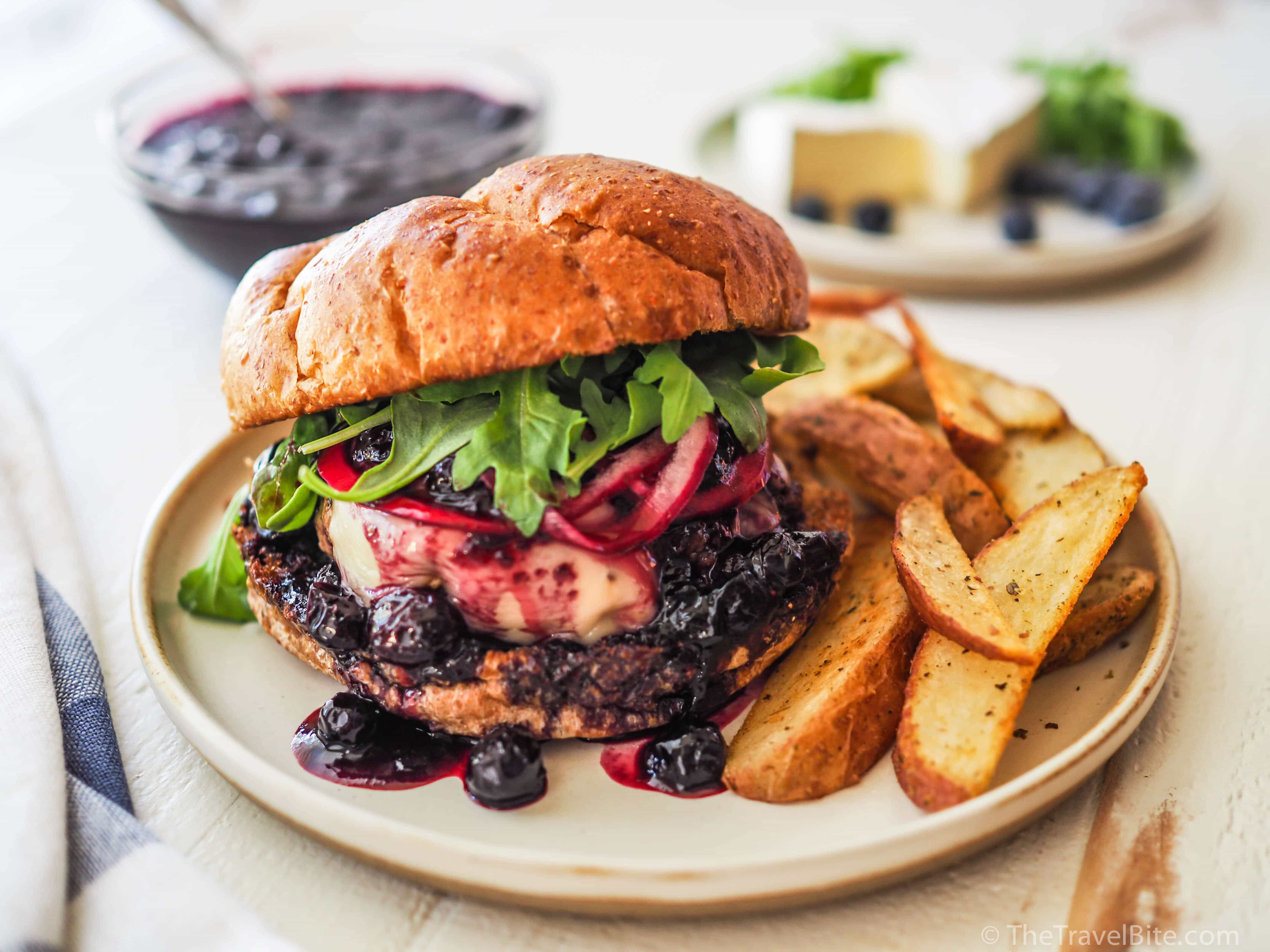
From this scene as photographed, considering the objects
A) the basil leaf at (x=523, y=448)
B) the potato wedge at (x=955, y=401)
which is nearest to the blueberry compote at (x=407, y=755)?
the basil leaf at (x=523, y=448)

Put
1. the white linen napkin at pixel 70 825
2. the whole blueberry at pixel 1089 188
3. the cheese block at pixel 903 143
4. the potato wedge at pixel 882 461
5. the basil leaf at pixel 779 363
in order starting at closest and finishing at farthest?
the white linen napkin at pixel 70 825 → the basil leaf at pixel 779 363 → the potato wedge at pixel 882 461 → the whole blueberry at pixel 1089 188 → the cheese block at pixel 903 143

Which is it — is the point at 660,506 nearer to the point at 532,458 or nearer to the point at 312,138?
the point at 532,458

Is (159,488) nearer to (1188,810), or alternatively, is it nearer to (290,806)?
(290,806)

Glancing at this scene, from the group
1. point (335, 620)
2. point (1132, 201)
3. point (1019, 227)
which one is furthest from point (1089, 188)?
point (335, 620)

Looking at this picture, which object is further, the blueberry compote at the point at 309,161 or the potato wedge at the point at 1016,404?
the blueberry compote at the point at 309,161

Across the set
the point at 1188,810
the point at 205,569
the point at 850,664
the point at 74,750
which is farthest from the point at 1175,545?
the point at 74,750

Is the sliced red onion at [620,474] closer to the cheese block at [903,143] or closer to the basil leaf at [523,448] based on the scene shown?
the basil leaf at [523,448]

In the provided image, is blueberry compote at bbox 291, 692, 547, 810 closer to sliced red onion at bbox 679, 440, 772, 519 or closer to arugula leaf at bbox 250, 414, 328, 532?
arugula leaf at bbox 250, 414, 328, 532

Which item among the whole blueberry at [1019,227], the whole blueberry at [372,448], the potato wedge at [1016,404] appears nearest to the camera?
the whole blueberry at [372,448]
